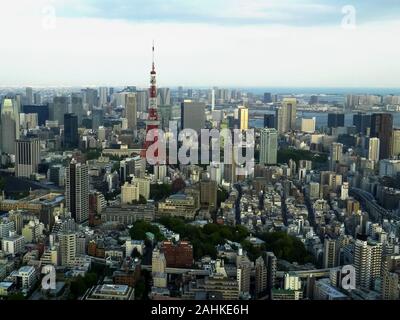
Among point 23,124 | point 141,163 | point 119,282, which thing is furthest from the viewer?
point 23,124

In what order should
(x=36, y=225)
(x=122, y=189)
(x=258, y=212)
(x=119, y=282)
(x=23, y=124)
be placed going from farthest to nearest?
(x=23, y=124)
(x=122, y=189)
(x=258, y=212)
(x=36, y=225)
(x=119, y=282)

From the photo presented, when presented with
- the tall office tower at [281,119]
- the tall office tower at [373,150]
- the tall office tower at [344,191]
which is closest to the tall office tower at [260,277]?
the tall office tower at [344,191]

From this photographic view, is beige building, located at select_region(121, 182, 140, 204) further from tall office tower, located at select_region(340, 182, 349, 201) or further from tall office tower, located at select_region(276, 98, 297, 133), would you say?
tall office tower, located at select_region(340, 182, 349, 201)

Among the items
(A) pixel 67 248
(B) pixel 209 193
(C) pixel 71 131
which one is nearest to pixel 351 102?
(B) pixel 209 193

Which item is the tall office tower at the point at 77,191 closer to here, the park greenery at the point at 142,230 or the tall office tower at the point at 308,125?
the park greenery at the point at 142,230

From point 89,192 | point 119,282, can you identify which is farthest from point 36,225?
point 119,282
